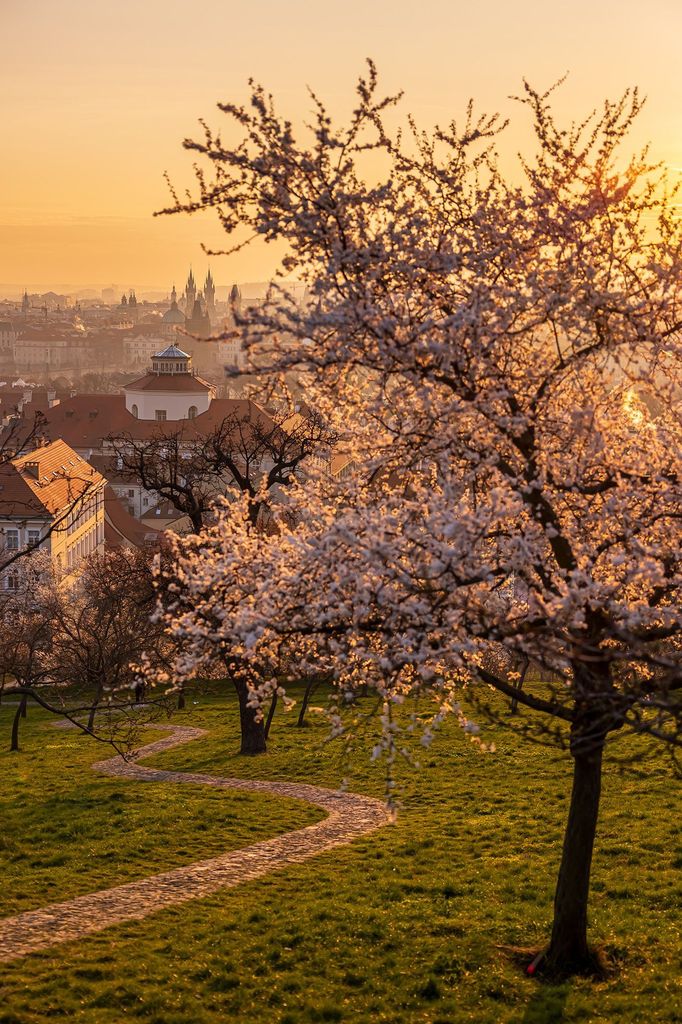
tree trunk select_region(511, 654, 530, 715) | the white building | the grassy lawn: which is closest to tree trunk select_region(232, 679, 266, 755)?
the grassy lawn

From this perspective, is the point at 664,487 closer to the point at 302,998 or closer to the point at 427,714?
the point at 302,998

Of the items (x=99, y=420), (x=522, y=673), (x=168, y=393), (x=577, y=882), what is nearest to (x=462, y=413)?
(x=577, y=882)

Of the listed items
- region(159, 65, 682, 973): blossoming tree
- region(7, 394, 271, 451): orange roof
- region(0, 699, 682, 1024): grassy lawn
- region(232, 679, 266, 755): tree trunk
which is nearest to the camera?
region(159, 65, 682, 973): blossoming tree

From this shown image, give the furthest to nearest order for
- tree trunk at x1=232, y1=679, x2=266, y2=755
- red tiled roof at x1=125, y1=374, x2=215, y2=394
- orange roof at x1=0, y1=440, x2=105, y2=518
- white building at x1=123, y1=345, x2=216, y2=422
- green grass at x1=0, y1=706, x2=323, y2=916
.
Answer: red tiled roof at x1=125, y1=374, x2=215, y2=394, white building at x1=123, y1=345, x2=216, y2=422, orange roof at x1=0, y1=440, x2=105, y2=518, tree trunk at x1=232, y1=679, x2=266, y2=755, green grass at x1=0, y1=706, x2=323, y2=916

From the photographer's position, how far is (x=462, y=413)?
12516mm

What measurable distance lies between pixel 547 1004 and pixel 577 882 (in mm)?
1495

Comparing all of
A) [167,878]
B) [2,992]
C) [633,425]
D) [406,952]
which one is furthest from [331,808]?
[633,425]

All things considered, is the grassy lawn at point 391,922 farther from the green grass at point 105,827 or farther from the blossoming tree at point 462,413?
the blossoming tree at point 462,413

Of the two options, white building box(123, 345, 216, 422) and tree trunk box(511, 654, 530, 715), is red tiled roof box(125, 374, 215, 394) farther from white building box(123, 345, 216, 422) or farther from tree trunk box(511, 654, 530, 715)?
tree trunk box(511, 654, 530, 715)

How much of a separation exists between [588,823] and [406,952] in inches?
128

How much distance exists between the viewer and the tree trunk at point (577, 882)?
14531mm

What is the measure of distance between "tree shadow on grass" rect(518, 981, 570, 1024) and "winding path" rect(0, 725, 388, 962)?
664cm

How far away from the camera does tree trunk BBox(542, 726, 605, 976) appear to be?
1453cm

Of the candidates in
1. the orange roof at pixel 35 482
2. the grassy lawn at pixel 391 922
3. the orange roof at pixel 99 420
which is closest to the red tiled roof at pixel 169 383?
the orange roof at pixel 99 420
